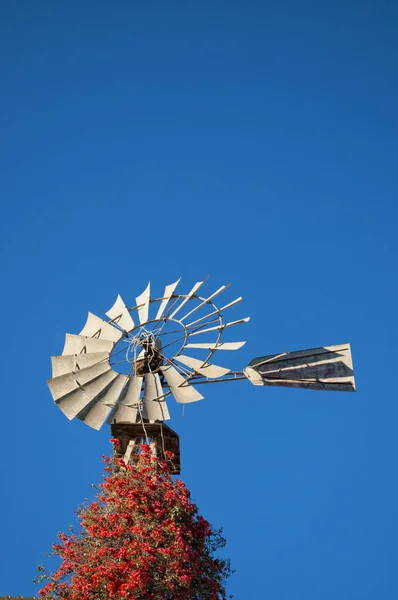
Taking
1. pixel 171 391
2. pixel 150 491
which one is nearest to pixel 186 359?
pixel 171 391

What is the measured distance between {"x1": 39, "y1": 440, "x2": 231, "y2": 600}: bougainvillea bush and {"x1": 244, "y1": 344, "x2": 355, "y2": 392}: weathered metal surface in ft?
8.92

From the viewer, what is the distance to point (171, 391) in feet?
55.1

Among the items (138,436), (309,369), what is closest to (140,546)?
(138,436)

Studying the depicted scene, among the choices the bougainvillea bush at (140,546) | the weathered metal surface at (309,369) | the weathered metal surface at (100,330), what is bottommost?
the bougainvillea bush at (140,546)

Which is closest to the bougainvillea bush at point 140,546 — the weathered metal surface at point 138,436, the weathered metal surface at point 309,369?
the weathered metal surface at point 138,436

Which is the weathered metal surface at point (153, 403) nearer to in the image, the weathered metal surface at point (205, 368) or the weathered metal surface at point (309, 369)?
the weathered metal surface at point (205, 368)

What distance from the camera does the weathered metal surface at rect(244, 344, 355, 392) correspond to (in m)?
17.3

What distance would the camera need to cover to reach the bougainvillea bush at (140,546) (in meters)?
14.1

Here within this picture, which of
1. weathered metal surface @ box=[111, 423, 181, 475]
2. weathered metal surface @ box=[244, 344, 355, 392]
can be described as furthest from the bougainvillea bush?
weathered metal surface @ box=[244, 344, 355, 392]

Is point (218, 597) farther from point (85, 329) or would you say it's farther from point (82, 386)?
point (85, 329)

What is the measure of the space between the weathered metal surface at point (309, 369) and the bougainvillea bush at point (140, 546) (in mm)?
2719

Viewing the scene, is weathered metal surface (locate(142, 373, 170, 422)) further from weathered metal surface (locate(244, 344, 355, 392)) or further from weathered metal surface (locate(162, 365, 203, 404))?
weathered metal surface (locate(244, 344, 355, 392))

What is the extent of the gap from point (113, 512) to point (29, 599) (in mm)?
1912

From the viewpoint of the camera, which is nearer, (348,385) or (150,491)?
(150,491)
